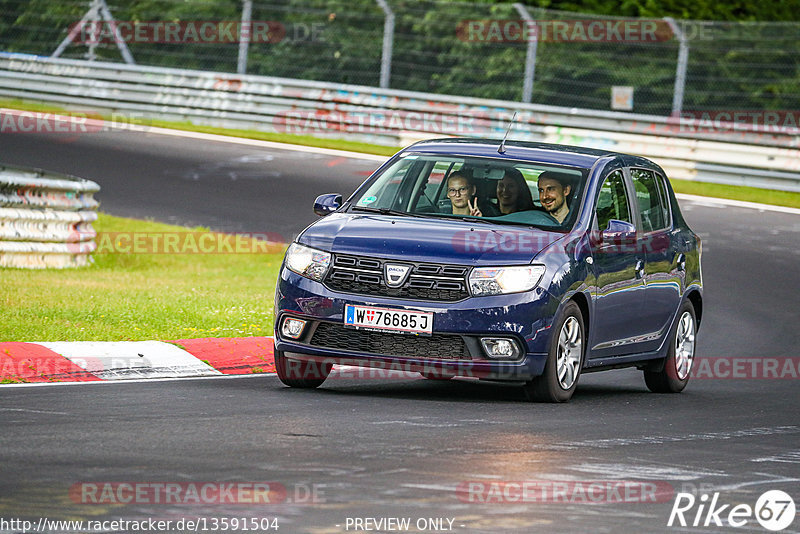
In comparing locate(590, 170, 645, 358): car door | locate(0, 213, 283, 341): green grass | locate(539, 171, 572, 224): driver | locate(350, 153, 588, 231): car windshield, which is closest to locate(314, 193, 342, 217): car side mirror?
locate(350, 153, 588, 231): car windshield

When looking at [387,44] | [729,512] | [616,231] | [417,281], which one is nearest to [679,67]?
[387,44]

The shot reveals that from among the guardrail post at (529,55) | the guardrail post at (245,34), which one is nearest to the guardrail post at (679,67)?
→ the guardrail post at (529,55)

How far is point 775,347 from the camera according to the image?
1438cm

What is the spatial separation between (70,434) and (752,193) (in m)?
18.9

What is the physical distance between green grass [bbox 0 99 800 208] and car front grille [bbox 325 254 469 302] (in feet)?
50.7

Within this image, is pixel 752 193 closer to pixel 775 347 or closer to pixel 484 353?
pixel 775 347

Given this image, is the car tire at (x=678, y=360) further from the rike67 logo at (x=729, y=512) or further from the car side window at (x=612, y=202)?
the rike67 logo at (x=729, y=512)

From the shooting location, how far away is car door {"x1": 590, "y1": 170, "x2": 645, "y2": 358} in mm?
10688

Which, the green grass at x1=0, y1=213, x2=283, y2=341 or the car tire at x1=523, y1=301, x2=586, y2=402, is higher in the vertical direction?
the car tire at x1=523, y1=301, x2=586, y2=402

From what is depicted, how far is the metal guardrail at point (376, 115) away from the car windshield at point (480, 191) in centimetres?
1480

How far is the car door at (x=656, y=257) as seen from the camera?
37.8ft

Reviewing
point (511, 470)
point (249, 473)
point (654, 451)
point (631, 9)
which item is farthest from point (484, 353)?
point (631, 9)

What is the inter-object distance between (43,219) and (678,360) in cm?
723

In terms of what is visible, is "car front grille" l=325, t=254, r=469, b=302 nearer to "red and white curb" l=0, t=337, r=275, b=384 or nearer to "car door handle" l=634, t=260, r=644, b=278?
"red and white curb" l=0, t=337, r=275, b=384
